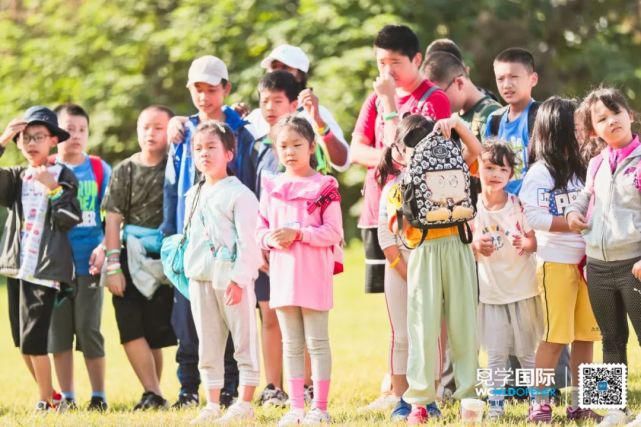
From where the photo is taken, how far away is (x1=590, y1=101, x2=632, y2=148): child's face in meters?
6.40

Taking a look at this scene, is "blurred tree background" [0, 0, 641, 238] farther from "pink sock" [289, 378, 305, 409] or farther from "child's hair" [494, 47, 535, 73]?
"pink sock" [289, 378, 305, 409]

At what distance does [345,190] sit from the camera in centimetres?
2086

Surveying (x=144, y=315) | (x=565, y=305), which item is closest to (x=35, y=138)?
(x=144, y=315)

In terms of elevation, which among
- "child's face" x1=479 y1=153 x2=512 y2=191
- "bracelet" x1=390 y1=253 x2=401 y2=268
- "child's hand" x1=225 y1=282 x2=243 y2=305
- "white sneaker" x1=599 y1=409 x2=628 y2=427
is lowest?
"white sneaker" x1=599 y1=409 x2=628 y2=427

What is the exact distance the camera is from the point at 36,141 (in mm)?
8133

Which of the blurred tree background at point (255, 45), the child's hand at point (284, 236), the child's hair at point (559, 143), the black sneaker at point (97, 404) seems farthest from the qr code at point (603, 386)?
the blurred tree background at point (255, 45)

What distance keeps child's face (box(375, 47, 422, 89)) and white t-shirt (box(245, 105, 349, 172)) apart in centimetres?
58

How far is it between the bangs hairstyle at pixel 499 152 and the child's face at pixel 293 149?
3.25 ft

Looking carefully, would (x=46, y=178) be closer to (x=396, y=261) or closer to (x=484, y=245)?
(x=396, y=261)

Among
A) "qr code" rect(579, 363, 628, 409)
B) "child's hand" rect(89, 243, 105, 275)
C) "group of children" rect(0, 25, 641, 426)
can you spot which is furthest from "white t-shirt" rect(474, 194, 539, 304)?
"child's hand" rect(89, 243, 105, 275)

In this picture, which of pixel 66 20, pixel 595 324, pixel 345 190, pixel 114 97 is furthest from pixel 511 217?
Answer: pixel 66 20

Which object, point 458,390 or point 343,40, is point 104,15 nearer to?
point 343,40

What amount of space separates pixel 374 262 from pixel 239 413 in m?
1.27

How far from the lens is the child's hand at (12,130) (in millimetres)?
7957
